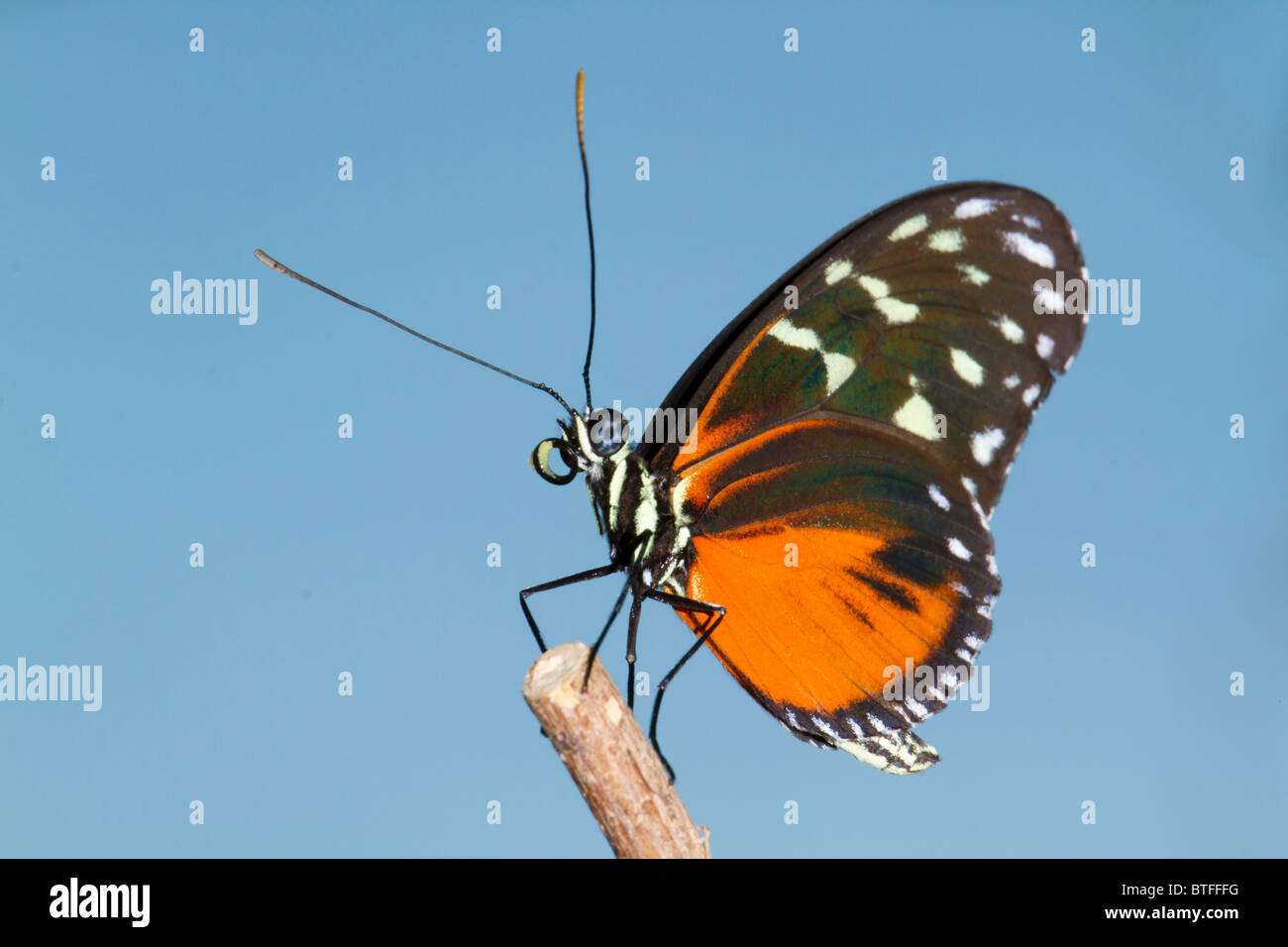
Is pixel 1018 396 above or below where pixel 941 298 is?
below

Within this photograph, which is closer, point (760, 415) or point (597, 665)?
point (597, 665)

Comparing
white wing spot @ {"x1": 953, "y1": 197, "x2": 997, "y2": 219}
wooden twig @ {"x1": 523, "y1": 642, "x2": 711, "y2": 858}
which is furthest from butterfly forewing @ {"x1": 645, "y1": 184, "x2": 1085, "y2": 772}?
wooden twig @ {"x1": 523, "y1": 642, "x2": 711, "y2": 858}

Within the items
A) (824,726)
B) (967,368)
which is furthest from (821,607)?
(967,368)

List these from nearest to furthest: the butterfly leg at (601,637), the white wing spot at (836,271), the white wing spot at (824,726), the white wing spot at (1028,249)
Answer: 1. the butterfly leg at (601,637)
2. the white wing spot at (1028,249)
3. the white wing spot at (836,271)
4. the white wing spot at (824,726)

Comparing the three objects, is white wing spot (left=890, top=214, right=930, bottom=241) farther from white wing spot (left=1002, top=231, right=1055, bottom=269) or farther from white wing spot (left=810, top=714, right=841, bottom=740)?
white wing spot (left=810, top=714, right=841, bottom=740)

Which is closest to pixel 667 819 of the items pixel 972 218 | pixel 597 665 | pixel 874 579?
pixel 597 665

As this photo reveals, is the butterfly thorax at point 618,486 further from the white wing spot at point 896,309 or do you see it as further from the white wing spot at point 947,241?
the white wing spot at point 947,241

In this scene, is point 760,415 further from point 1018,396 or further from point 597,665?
point 597,665

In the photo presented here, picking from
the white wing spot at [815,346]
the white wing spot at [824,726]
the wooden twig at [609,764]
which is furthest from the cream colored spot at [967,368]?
the wooden twig at [609,764]
